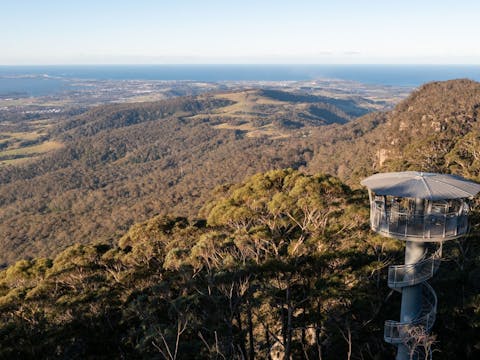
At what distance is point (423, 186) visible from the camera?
14875 millimetres

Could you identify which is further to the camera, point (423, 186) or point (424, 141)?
point (424, 141)

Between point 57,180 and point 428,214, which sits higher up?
point 428,214

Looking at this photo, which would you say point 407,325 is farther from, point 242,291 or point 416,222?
point 242,291

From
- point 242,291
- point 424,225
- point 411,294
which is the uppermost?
point 424,225

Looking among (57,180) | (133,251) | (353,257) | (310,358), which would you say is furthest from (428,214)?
(57,180)

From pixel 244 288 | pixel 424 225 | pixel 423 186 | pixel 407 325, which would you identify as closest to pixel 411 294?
pixel 407 325

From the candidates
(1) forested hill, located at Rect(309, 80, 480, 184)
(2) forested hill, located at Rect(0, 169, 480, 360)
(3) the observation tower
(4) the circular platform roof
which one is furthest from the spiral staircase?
(1) forested hill, located at Rect(309, 80, 480, 184)

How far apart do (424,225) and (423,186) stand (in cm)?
149

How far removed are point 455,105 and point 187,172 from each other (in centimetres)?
11095

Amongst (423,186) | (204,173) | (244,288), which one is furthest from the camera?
(204,173)

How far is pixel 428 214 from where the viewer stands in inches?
574

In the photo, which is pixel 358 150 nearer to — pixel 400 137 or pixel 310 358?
pixel 400 137

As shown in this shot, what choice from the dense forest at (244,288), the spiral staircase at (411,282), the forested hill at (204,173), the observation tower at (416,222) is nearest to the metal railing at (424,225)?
the observation tower at (416,222)

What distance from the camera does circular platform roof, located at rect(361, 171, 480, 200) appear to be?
1422 cm
